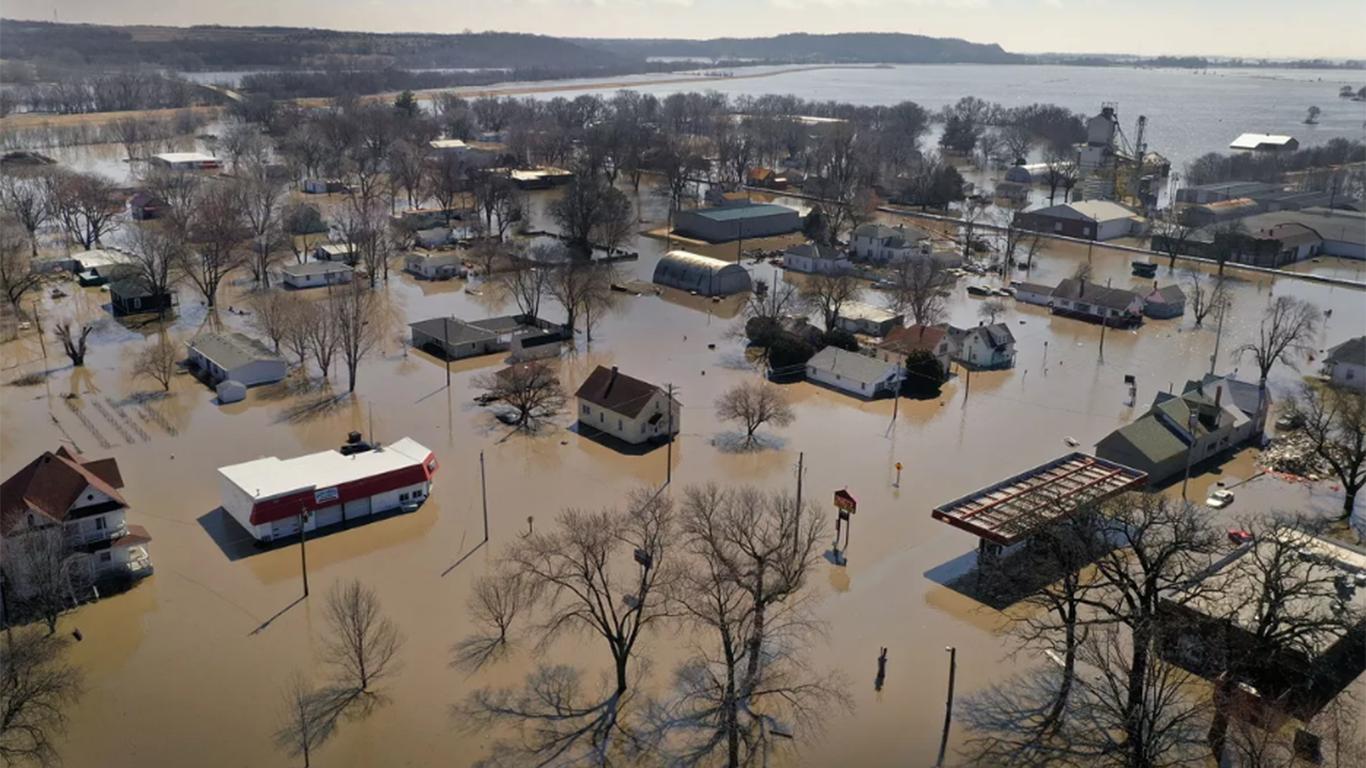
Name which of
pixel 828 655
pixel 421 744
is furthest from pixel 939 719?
pixel 421 744

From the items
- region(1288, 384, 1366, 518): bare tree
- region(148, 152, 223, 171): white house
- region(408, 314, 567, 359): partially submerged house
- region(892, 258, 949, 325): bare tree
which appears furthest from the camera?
region(148, 152, 223, 171): white house

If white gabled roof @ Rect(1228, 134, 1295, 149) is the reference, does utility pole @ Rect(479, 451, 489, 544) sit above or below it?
below

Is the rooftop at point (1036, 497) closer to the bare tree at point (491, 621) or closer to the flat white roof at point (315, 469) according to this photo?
the bare tree at point (491, 621)

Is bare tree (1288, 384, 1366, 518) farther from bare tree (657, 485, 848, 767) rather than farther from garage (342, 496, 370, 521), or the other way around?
garage (342, 496, 370, 521)

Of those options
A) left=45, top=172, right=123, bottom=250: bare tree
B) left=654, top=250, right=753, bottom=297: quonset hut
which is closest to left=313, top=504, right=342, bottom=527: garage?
left=654, top=250, right=753, bottom=297: quonset hut

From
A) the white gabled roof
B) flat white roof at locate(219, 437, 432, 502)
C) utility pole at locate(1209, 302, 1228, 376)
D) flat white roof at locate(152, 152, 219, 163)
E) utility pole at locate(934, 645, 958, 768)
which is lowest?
utility pole at locate(934, 645, 958, 768)

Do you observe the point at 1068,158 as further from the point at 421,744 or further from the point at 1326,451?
the point at 421,744

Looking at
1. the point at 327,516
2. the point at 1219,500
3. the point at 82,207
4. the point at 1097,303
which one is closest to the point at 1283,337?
the point at 1097,303
